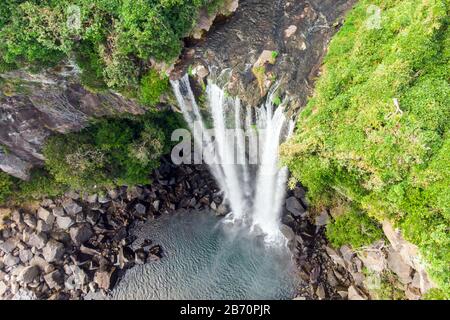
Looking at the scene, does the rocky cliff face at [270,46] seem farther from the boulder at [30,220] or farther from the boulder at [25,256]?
the boulder at [25,256]

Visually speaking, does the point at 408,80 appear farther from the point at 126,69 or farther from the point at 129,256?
the point at 129,256

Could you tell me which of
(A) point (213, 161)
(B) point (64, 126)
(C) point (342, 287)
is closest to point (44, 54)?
(B) point (64, 126)

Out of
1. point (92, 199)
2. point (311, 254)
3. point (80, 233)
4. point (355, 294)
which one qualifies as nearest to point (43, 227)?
point (80, 233)

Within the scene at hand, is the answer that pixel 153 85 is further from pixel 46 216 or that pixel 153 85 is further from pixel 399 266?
pixel 399 266

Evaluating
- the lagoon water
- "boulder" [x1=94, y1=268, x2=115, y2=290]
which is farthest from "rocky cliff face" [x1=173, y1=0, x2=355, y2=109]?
"boulder" [x1=94, y1=268, x2=115, y2=290]

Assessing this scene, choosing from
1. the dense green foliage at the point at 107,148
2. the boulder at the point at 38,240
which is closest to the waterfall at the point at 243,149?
the dense green foliage at the point at 107,148

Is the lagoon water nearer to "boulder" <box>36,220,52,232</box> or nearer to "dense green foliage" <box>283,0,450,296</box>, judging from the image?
"boulder" <box>36,220,52,232</box>
